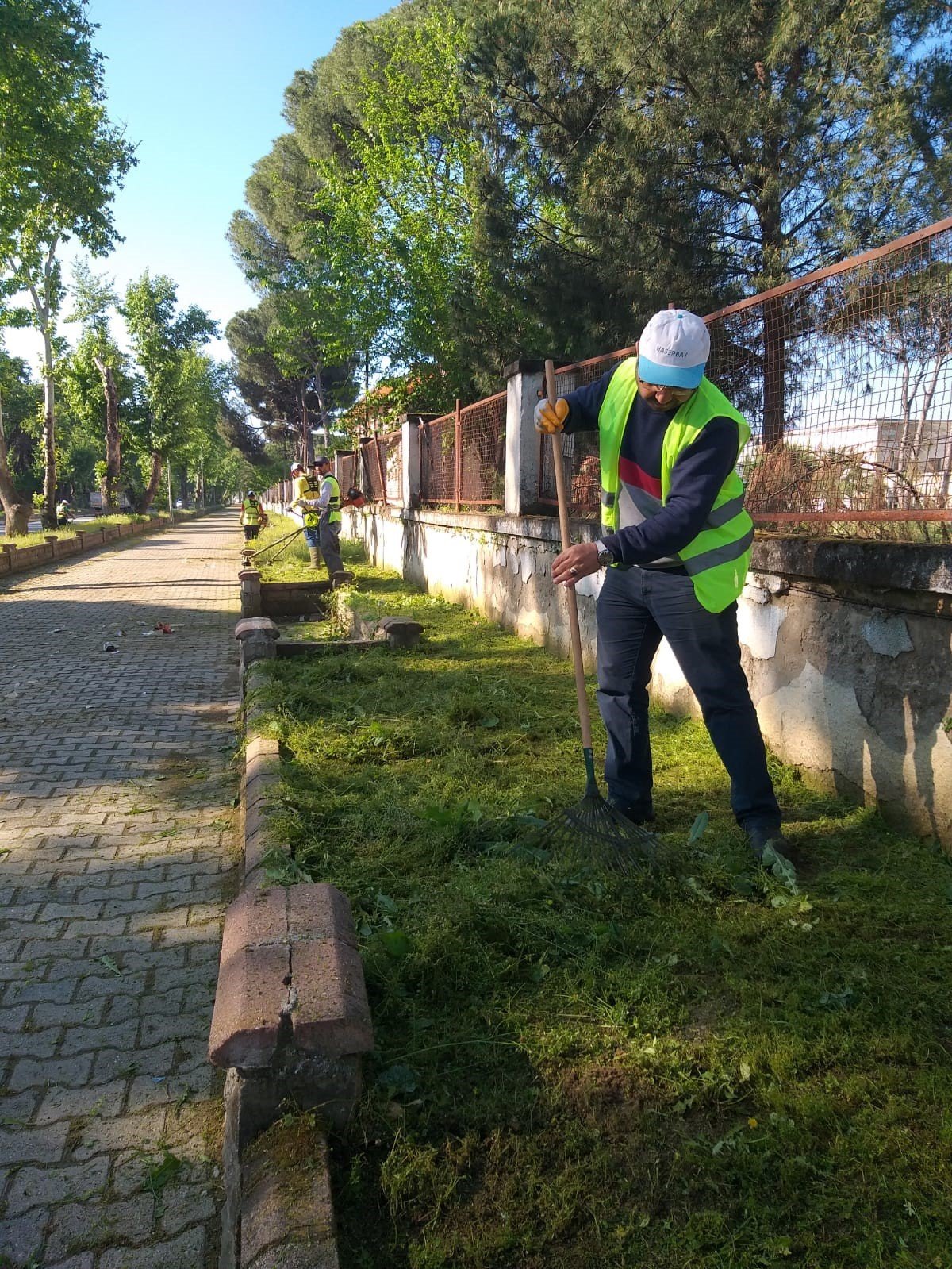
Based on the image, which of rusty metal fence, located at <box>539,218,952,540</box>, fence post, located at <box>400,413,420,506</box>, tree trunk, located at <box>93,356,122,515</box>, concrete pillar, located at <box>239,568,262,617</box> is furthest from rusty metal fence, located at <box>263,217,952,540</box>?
tree trunk, located at <box>93,356,122,515</box>

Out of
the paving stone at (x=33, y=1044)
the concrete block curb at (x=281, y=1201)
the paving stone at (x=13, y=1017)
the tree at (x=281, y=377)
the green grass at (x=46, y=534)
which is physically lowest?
the paving stone at (x=33, y=1044)

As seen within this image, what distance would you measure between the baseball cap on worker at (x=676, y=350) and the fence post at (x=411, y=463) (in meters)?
10.3

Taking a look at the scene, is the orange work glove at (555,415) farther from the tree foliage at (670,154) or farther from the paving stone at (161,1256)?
the tree foliage at (670,154)

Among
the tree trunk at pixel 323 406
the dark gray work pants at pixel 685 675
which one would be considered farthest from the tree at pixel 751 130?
the tree trunk at pixel 323 406

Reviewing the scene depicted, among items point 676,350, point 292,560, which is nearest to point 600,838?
point 676,350

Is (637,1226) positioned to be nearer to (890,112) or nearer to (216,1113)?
(216,1113)

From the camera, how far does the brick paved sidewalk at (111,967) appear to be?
83.9 inches

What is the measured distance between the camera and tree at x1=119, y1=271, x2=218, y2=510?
132 feet

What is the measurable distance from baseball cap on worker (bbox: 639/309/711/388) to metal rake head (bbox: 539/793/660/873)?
1503mm

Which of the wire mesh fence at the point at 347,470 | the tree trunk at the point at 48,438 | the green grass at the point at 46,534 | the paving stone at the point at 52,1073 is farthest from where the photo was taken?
the tree trunk at the point at 48,438

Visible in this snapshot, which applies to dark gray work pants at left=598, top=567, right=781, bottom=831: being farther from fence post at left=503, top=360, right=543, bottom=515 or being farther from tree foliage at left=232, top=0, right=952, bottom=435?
tree foliage at left=232, top=0, right=952, bottom=435

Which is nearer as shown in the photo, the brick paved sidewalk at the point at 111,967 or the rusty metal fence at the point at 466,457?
the brick paved sidewalk at the point at 111,967

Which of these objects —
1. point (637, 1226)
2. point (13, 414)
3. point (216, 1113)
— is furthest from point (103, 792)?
point (13, 414)

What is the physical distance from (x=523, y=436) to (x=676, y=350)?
16.5 ft
